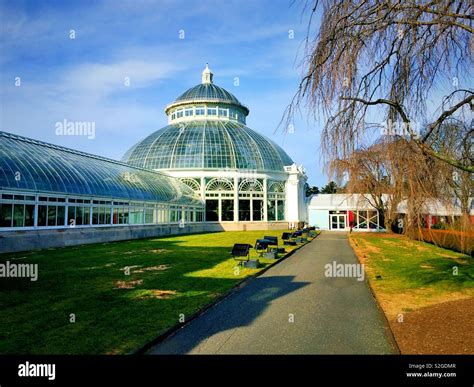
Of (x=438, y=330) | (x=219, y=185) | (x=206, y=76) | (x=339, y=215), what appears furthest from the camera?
(x=206, y=76)

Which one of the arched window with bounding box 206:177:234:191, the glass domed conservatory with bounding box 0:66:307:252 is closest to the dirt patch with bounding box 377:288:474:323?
the glass domed conservatory with bounding box 0:66:307:252

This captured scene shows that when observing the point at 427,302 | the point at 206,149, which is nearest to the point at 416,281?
the point at 427,302

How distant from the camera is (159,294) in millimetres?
9930

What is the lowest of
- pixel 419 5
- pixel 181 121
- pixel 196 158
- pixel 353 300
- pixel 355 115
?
pixel 353 300

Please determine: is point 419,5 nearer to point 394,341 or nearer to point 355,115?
point 355,115

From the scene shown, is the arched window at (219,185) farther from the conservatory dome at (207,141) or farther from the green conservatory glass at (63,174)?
the green conservatory glass at (63,174)

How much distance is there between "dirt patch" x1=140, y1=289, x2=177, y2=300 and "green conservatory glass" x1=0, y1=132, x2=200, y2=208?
546 inches

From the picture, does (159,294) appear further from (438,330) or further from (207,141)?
(207,141)

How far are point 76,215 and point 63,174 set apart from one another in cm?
294

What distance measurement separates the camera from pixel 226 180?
49.2m

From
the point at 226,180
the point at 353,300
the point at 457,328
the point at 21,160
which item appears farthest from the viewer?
the point at 226,180

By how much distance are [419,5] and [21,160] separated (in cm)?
2262

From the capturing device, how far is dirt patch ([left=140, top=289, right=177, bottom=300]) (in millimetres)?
9575
